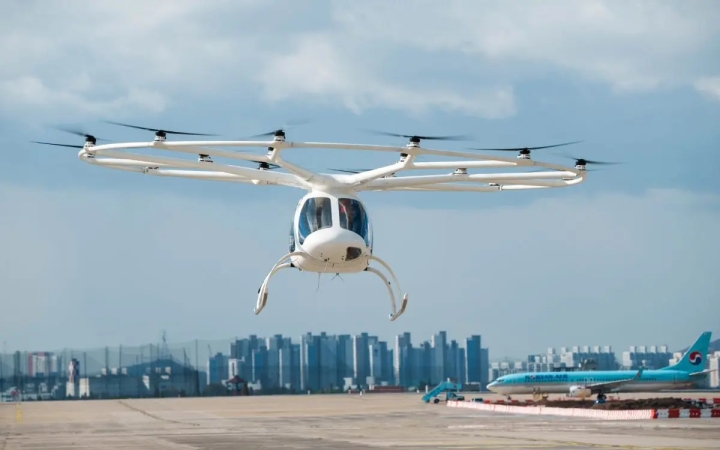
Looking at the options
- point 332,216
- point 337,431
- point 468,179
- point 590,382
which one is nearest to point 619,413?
point 337,431

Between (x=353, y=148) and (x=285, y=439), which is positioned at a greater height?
(x=353, y=148)

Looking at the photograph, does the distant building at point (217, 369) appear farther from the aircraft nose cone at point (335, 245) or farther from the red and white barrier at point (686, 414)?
the aircraft nose cone at point (335, 245)

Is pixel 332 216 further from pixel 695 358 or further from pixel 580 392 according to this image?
pixel 695 358

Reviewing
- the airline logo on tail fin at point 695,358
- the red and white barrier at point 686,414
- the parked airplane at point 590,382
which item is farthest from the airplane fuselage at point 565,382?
the red and white barrier at point 686,414

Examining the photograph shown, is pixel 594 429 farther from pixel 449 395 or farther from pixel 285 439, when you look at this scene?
pixel 449 395

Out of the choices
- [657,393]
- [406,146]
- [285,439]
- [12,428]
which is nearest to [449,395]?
[657,393]
